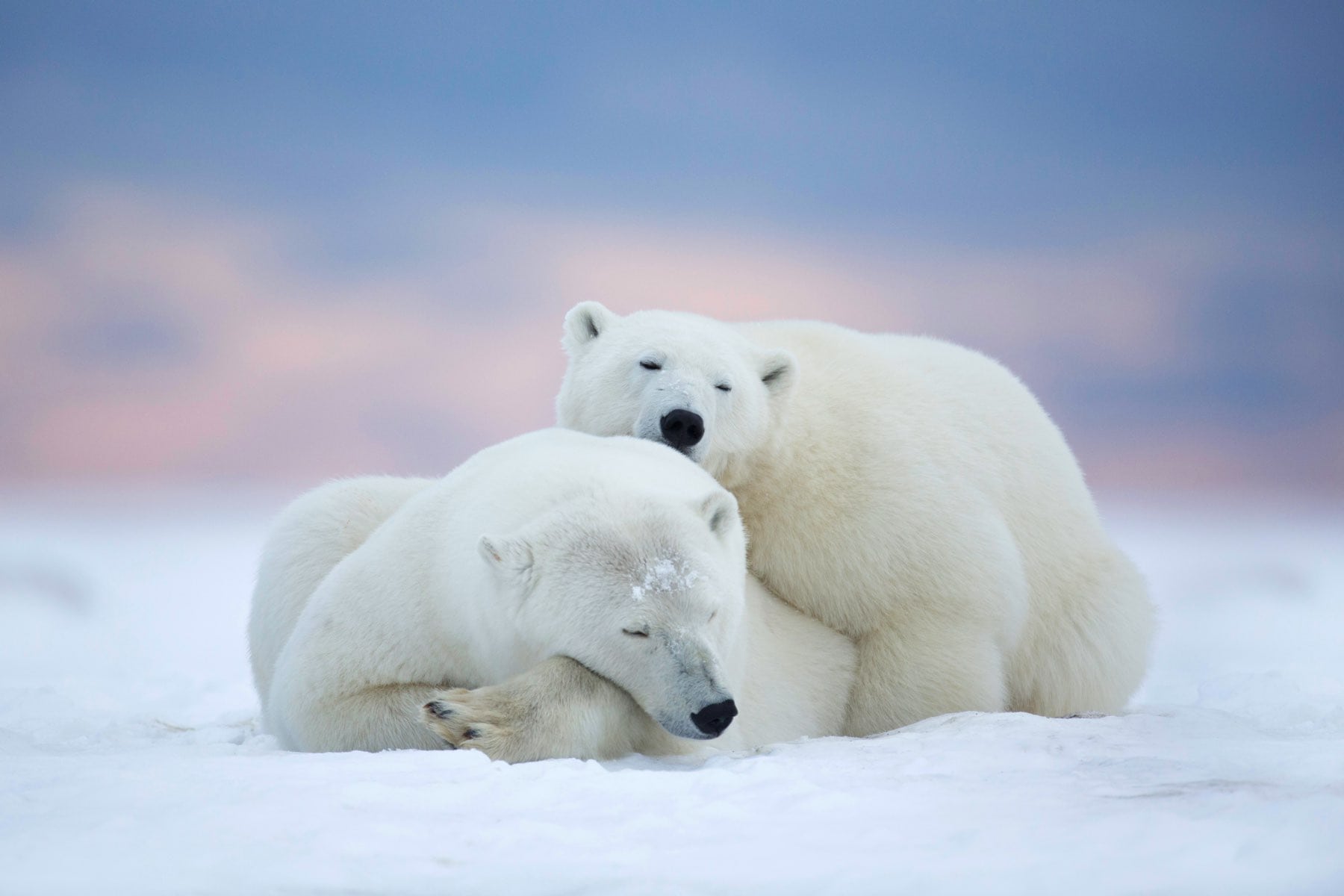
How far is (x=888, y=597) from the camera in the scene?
19.6ft

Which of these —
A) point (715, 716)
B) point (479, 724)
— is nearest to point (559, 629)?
point (479, 724)

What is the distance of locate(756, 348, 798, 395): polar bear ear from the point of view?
6.17 m

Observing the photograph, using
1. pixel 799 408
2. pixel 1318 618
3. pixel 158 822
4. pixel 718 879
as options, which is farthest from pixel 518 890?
pixel 1318 618

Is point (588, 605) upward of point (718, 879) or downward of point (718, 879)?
upward

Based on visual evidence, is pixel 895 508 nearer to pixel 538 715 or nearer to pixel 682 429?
pixel 682 429

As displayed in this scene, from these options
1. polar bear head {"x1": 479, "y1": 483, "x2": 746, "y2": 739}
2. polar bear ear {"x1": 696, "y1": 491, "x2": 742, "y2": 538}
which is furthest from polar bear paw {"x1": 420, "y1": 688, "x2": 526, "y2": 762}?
polar bear ear {"x1": 696, "y1": 491, "x2": 742, "y2": 538}

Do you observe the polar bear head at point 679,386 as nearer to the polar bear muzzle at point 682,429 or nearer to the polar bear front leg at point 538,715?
the polar bear muzzle at point 682,429

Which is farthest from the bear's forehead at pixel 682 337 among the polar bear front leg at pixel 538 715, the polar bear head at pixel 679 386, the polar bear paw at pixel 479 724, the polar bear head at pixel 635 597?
the polar bear paw at pixel 479 724

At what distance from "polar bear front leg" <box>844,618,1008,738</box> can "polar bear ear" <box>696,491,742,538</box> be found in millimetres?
1626

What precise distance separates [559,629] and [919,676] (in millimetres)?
2213

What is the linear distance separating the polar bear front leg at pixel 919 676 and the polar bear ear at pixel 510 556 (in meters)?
2.22

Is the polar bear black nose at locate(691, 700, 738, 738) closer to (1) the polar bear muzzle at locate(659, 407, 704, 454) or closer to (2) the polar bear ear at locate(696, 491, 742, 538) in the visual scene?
(2) the polar bear ear at locate(696, 491, 742, 538)

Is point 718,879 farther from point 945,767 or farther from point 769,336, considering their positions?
point 769,336

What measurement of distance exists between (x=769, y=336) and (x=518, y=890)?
14.2 ft
